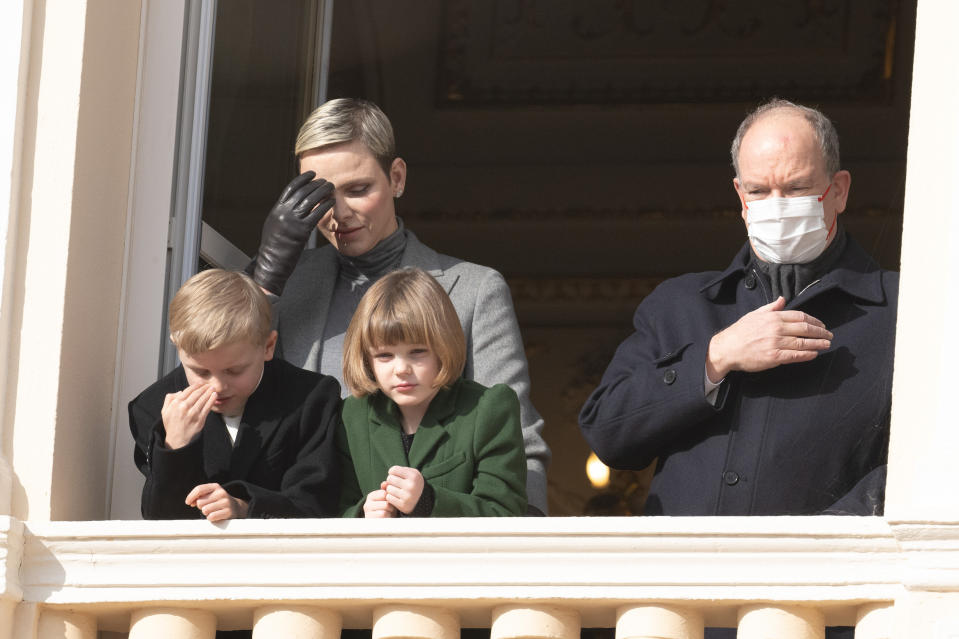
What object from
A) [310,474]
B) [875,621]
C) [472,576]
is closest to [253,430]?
[310,474]

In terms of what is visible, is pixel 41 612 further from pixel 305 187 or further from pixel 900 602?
pixel 900 602

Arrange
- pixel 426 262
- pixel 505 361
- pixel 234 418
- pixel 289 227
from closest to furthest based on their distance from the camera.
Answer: pixel 234 418 → pixel 505 361 → pixel 289 227 → pixel 426 262

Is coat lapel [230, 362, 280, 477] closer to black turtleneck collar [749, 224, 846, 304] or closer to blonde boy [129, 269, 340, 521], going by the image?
blonde boy [129, 269, 340, 521]

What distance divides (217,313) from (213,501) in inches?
16.9

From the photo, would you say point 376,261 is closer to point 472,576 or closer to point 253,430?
point 253,430

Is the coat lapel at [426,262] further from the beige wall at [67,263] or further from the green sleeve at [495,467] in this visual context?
the beige wall at [67,263]

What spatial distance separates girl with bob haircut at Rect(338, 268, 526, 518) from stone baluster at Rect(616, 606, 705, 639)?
14.4 inches

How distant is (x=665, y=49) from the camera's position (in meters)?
9.30

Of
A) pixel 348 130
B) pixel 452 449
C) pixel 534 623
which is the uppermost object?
pixel 348 130

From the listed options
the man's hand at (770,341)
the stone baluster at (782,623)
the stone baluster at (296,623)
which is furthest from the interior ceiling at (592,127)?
the stone baluster at (782,623)

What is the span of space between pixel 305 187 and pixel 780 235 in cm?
113

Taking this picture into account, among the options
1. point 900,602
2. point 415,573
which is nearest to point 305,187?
point 415,573

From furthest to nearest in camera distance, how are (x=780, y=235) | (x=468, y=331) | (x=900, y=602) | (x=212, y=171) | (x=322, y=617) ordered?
(x=212, y=171) < (x=468, y=331) < (x=780, y=235) < (x=322, y=617) < (x=900, y=602)

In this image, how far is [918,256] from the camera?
3.71 metres
